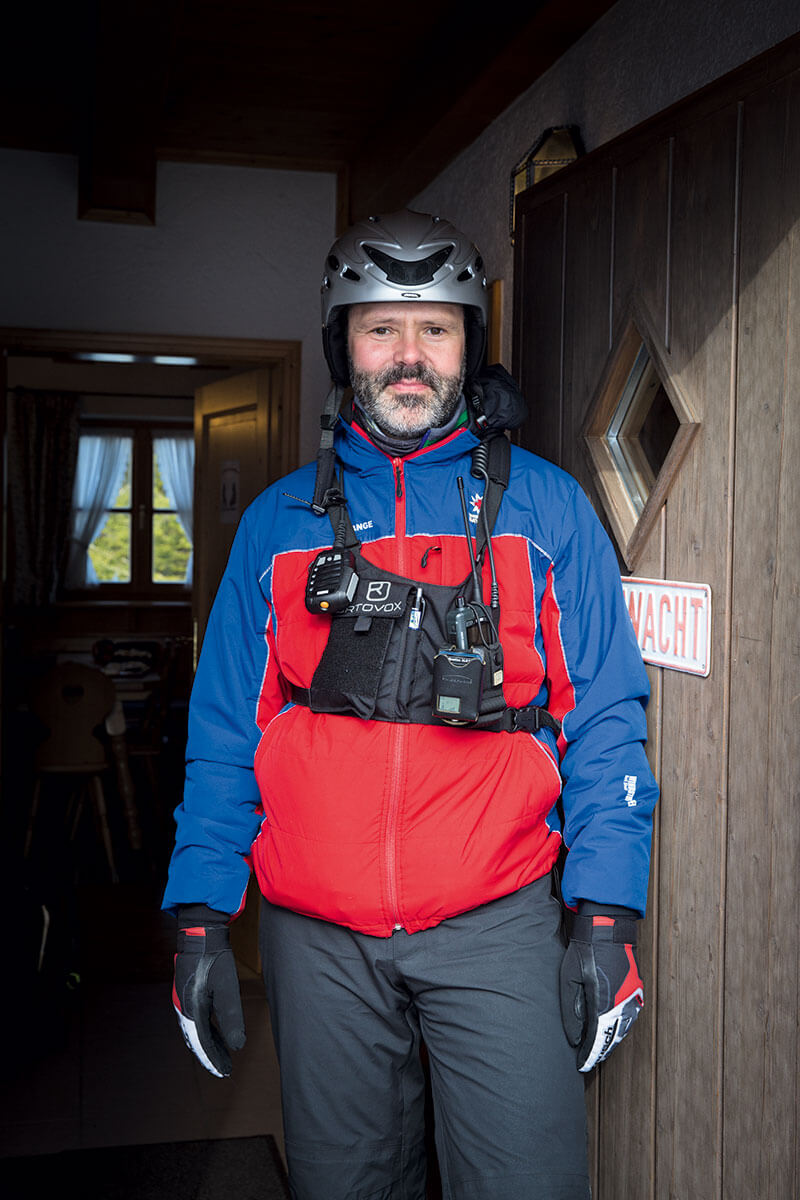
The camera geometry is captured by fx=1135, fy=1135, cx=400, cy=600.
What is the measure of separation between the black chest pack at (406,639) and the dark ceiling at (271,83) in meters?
1.17

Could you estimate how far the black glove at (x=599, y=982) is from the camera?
4.95 feet

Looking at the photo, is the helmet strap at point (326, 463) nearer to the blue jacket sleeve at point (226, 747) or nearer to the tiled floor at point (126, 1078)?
the blue jacket sleeve at point (226, 747)

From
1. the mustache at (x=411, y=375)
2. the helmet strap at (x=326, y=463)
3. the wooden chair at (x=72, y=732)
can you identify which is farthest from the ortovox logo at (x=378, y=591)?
the wooden chair at (x=72, y=732)

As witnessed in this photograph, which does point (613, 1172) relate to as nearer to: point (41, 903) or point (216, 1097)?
point (216, 1097)

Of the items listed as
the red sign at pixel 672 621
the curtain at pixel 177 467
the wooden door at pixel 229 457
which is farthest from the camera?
the curtain at pixel 177 467

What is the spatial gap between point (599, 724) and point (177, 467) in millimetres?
8846

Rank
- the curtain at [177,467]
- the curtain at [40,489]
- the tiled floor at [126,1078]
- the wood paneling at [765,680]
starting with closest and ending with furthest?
1. the wood paneling at [765,680]
2. the tiled floor at [126,1078]
3. the curtain at [40,489]
4. the curtain at [177,467]

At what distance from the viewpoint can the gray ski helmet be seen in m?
1.75

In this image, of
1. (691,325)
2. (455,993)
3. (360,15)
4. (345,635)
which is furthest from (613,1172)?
(360,15)

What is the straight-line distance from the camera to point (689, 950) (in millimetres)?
1521

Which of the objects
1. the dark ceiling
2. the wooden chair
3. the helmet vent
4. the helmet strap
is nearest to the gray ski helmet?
the helmet vent

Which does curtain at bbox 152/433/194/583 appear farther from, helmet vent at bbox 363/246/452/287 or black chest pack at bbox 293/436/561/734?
black chest pack at bbox 293/436/561/734

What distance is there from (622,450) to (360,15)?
145 cm

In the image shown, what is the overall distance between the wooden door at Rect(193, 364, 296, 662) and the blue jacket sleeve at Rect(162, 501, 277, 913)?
1957 millimetres
